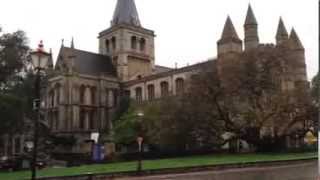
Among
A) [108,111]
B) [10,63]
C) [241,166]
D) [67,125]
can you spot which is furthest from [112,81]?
[241,166]

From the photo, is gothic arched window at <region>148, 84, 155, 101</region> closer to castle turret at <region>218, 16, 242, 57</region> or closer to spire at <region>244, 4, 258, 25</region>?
castle turret at <region>218, 16, 242, 57</region>

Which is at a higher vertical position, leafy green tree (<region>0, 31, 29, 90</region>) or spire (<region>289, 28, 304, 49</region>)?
spire (<region>289, 28, 304, 49</region>)

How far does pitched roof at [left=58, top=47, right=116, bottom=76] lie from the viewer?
83562mm

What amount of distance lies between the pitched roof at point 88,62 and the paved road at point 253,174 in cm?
5704

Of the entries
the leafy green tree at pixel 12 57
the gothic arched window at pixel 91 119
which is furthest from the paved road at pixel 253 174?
the gothic arched window at pixel 91 119

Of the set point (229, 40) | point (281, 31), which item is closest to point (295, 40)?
point (281, 31)

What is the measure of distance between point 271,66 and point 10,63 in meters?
23.1

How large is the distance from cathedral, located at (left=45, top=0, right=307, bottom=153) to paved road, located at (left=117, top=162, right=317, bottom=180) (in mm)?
41614

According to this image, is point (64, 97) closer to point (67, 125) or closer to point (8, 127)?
point (67, 125)

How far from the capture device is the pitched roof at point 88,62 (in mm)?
83562

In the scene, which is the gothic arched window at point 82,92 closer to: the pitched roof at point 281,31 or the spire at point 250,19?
the spire at point 250,19

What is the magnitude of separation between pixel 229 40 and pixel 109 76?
89.5 ft

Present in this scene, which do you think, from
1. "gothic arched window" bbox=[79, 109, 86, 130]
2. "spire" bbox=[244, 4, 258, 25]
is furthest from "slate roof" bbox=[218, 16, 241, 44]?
"gothic arched window" bbox=[79, 109, 86, 130]

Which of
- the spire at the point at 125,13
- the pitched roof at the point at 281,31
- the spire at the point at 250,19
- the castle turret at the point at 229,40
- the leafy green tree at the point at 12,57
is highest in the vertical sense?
the spire at the point at 125,13
